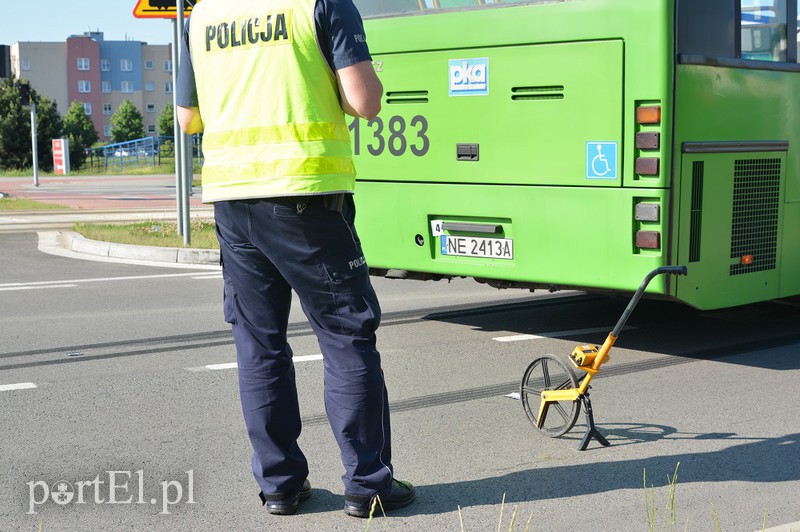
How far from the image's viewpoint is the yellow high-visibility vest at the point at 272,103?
3.92 metres

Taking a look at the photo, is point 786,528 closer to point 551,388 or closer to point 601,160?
point 551,388

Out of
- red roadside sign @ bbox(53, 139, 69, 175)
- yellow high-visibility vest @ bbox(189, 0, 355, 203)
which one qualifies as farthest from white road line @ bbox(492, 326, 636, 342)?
red roadside sign @ bbox(53, 139, 69, 175)

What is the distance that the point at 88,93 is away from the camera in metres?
124

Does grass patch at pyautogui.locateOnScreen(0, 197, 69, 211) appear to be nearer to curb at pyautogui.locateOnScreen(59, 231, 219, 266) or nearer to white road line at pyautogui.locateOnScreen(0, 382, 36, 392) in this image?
curb at pyautogui.locateOnScreen(59, 231, 219, 266)

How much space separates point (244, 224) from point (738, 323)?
544cm

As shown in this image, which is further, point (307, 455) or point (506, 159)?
point (506, 159)

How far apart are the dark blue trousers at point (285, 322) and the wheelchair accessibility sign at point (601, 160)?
9.90 feet

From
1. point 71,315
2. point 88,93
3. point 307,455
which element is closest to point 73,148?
point 71,315

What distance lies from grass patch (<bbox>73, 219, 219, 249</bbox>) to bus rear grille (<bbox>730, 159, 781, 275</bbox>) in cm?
720

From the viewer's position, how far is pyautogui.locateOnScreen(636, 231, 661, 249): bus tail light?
21.6 ft

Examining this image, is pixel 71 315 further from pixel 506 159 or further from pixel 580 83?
pixel 580 83

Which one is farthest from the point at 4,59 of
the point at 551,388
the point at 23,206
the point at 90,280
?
the point at 551,388

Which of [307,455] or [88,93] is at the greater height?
[88,93]

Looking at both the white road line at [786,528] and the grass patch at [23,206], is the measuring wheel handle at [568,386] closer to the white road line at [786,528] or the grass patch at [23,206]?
the white road line at [786,528]
